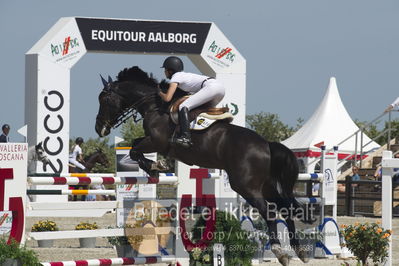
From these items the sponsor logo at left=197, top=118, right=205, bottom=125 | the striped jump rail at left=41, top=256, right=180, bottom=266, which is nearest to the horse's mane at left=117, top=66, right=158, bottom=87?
the sponsor logo at left=197, top=118, right=205, bottom=125

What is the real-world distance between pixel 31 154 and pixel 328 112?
1780 cm

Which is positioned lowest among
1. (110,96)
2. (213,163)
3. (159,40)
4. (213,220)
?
(213,220)

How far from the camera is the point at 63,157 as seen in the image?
601 inches

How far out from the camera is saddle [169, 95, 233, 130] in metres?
7.33

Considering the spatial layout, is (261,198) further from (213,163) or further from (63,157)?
(63,157)

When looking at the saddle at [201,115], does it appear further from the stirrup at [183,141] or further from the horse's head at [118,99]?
the horse's head at [118,99]

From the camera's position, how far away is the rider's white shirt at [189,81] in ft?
24.4

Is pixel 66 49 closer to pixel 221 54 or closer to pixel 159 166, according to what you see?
pixel 221 54

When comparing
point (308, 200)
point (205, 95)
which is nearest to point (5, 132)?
point (308, 200)

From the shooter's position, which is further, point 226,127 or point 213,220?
point 226,127

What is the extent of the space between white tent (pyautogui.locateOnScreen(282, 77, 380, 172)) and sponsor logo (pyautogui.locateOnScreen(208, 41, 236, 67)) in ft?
25.9

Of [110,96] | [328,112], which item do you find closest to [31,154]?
[110,96]

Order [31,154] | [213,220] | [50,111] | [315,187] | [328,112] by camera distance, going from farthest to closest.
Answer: [328,112]
[315,187]
[50,111]
[31,154]
[213,220]

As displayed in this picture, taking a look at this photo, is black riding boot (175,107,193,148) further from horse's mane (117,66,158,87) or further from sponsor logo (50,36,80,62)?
sponsor logo (50,36,80,62)
